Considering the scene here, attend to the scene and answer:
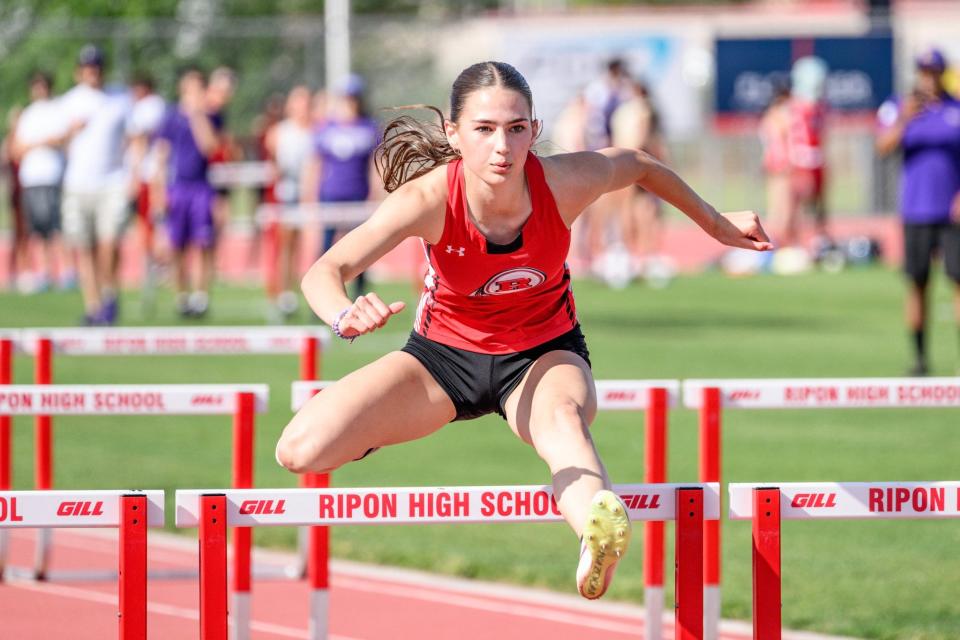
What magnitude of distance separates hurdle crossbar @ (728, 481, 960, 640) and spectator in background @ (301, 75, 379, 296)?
10.8 metres

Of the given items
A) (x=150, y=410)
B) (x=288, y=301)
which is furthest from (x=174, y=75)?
(x=150, y=410)

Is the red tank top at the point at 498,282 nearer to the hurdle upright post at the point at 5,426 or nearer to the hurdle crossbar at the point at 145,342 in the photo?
the hurdle crossbar at the point at 145,342

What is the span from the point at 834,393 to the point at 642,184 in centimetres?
104

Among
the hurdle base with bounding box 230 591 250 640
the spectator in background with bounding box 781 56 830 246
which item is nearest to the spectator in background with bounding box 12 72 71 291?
the spectator in background with bounding box 781 56 830 246

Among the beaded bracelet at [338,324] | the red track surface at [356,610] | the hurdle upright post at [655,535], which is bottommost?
the red track surface at [356,610]

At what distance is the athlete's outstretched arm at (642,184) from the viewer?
17.0ft

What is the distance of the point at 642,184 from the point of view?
5445 millimetres

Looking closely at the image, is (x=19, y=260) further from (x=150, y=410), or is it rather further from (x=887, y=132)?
(x=150, y=410)

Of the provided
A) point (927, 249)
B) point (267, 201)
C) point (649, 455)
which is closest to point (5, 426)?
point (649, 455)

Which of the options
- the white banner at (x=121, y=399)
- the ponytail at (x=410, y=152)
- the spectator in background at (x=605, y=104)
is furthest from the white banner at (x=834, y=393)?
the spectator in background at (x=605, y=104)

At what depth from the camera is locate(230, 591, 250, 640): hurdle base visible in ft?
16.6

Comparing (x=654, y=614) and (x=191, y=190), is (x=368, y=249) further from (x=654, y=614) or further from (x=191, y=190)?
(x=191, y=190)

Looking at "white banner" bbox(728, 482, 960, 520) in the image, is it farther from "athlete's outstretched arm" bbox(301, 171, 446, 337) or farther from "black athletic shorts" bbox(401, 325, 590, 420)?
"athlete's outstretched arm" bbox(301, 171, 446, 337)

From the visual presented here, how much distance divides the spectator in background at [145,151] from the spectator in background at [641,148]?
5268 millimetres
